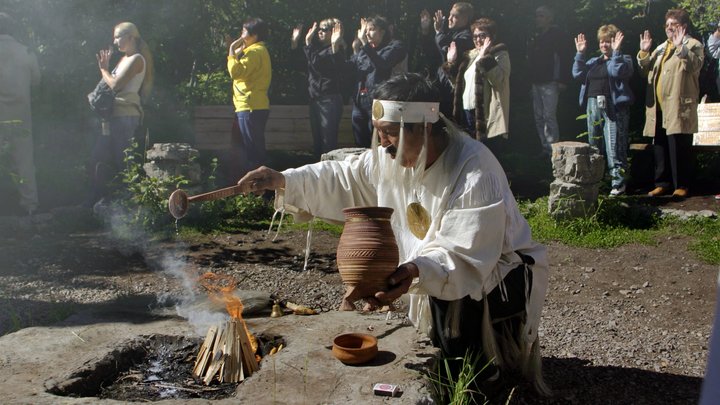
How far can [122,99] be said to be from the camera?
29.3 feet

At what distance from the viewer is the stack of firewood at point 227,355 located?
3.81 m

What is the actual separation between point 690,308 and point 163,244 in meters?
4.83

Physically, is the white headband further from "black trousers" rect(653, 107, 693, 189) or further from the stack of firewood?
"black trousers" rect(653, 107, 693, 189)

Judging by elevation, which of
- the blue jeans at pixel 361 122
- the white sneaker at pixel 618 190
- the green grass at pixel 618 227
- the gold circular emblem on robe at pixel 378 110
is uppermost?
the gold circular emblem on robe at pixel 378 110

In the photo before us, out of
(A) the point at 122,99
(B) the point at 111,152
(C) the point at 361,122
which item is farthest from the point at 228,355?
(C) the point at 361,122

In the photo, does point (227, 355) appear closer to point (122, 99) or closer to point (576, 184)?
point (576, 184)

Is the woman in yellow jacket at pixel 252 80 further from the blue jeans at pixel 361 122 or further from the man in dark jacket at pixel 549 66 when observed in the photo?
the man in dark jacket at pixel 549 66

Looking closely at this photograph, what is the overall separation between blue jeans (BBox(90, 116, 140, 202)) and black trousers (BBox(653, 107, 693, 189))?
597cm

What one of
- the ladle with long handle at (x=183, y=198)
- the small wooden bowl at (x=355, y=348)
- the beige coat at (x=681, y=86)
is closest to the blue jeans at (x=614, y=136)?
the beige coat at (x=681, y=86)

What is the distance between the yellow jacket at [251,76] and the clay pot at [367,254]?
6018 millimetres

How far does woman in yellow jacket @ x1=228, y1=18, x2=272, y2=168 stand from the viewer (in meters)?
9.20

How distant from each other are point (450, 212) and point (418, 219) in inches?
12.8

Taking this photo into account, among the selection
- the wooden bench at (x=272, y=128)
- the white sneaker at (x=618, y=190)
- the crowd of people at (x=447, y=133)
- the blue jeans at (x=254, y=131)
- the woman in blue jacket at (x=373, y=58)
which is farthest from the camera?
the wooden bench at (x=272, y=128)

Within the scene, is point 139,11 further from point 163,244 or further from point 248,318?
point 248,318
